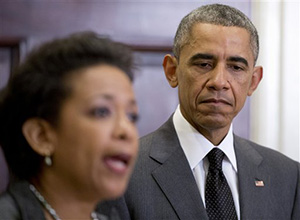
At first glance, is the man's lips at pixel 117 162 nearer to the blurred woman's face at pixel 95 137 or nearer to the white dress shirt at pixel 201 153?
the blurred woman's face at pixel 95 137

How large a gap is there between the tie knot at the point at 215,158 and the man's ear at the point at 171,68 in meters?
0.23

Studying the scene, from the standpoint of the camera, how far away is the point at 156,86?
2.24 metres

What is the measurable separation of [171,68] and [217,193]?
1.34 ft

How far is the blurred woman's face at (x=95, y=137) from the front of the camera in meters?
0.95

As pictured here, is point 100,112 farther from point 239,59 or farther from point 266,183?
point 266,183

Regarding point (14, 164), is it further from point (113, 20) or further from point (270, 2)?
point (270, 2)

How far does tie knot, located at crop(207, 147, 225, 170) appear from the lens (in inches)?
65.9

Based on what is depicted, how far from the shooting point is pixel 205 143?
5.57 ft

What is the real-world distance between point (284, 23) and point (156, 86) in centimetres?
56

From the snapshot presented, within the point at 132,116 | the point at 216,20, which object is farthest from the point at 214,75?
the point at 132,116

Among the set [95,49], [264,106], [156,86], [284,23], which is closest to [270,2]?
[284,23]

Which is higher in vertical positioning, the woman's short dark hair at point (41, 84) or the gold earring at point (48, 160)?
the woman's short dark hair at point (41, 84)

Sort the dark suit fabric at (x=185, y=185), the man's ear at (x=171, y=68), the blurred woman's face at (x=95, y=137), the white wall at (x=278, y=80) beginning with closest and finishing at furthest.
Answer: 1. the blurred woman's face at (x=95, y=137)
2. the dark suit fabric at (x=185, y=185)
3. the man's ear at (x=171, y=68)
4. the white wall at (x=278, y=80)

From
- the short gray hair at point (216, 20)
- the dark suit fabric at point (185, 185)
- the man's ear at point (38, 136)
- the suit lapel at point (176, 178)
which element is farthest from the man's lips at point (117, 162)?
the short gray hair at point (216, 20)
